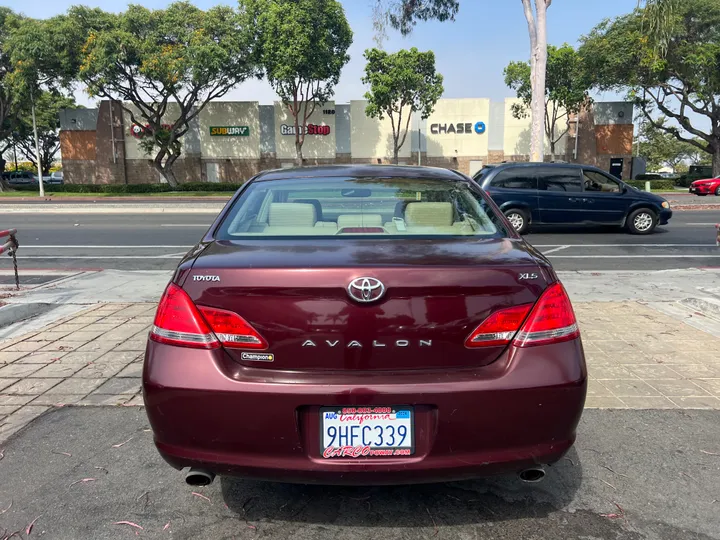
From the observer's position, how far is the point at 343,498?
9.11 ft

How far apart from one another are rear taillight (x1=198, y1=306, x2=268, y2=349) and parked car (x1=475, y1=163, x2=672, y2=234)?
12.0m

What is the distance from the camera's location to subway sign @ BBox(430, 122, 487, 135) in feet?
130

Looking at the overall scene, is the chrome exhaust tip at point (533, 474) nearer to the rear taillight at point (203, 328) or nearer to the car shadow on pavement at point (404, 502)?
the car shadow on pavement at point (404, 502)

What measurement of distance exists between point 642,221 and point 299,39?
24.0 metres

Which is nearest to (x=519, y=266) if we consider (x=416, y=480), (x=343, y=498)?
→ (x=416, y=480)

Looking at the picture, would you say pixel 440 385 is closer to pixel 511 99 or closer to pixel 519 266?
pixel 519 266

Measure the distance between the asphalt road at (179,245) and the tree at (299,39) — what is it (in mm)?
18210

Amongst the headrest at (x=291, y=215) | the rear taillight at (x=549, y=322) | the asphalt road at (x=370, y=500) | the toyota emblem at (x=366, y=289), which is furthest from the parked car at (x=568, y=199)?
the toyota emblem at (x=366, y=289)

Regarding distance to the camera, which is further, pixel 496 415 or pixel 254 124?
pixel 254 124

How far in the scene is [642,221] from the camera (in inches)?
541

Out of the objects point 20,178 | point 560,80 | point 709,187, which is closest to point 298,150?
point 560,80

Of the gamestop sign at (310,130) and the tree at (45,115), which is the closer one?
the gamestop sign at (310,130)

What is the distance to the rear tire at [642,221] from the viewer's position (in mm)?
13695

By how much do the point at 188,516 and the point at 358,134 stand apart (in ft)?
128
